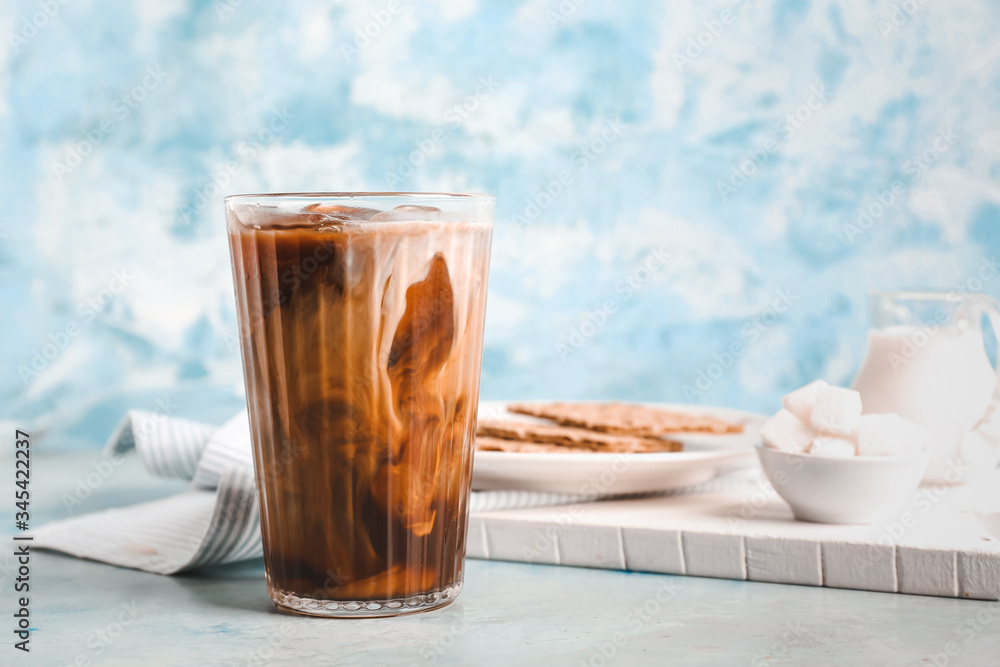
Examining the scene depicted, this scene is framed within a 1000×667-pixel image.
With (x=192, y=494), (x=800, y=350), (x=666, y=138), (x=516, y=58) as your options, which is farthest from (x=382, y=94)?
(x=192, y=494)

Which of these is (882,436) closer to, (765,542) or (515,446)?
(765,542)

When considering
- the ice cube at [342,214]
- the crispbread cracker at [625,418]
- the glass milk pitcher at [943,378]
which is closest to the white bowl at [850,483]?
the glass milk pitcher at [943,378]

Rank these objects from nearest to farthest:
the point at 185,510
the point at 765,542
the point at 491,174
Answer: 1. the point at 765,542
2. the point at 185,510
3. the point at 491,174

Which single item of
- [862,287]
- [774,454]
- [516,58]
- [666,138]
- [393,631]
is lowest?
[393,631]

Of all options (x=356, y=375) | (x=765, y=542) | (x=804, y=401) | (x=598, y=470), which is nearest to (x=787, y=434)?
(x=804, y=401)

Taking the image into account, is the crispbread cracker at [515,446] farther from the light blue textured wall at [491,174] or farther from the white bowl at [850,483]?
the light blue textured wall at [491,174]

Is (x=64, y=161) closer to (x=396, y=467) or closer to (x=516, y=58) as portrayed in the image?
(x=516, y=58)
